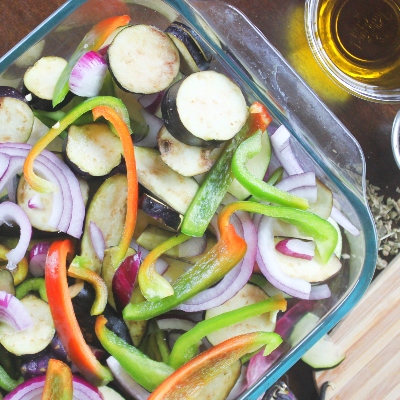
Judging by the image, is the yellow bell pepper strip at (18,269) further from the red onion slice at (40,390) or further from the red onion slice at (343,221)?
the red onion slice at (343,221)

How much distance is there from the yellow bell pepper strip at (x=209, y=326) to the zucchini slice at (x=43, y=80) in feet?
1.81

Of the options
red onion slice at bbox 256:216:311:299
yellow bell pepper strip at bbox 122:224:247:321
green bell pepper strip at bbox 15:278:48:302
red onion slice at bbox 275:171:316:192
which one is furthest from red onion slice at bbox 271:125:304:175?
green bell pepper strip at bbox 15:278:48:302

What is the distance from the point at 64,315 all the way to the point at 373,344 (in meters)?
0.87

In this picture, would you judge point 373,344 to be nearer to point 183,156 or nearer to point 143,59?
point 183,156

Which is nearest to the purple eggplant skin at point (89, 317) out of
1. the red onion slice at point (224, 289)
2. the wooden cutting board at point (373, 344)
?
the red onion slice at point (224, 289)

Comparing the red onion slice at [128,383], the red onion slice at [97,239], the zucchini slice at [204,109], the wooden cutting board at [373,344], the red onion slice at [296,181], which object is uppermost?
the zucchini slice at [204,109]

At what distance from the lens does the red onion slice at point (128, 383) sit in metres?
1.27

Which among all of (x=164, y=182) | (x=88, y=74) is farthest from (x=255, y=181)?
(x=88, y=74)

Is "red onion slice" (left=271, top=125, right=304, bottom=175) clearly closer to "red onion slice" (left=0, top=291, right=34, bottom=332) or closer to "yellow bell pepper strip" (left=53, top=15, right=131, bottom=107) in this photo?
"yellow bell pepper strip" (left=53, top=15, right=131, bottom=107)

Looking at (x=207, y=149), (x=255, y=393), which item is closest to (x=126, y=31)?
(x=207, y=149)

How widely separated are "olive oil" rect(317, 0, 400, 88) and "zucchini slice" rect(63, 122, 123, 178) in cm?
72

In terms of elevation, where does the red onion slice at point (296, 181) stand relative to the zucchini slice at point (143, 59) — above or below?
below

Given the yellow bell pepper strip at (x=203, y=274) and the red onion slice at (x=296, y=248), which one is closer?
the yellow bell pepper strip at (x=203, y=274)

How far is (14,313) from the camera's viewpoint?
1.24m
